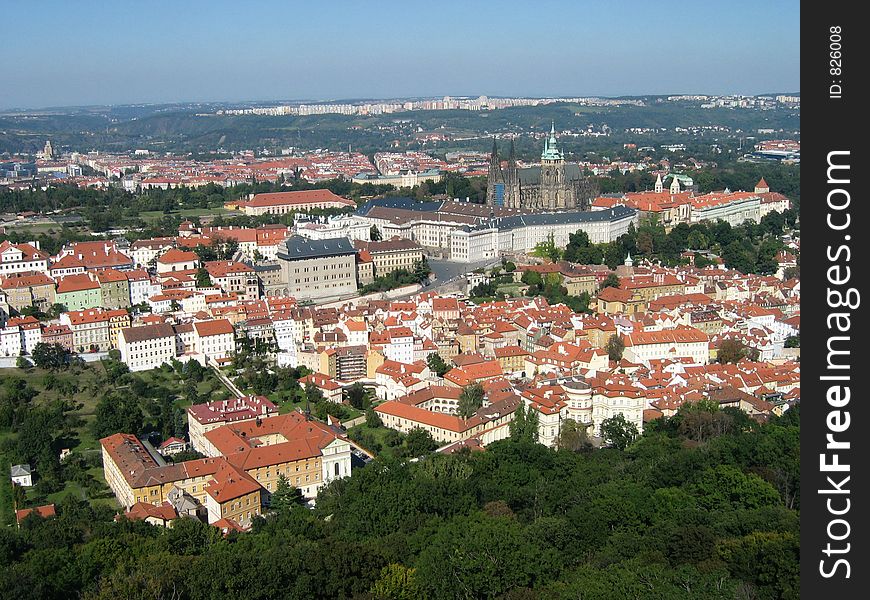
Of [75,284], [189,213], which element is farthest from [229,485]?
[189,213]

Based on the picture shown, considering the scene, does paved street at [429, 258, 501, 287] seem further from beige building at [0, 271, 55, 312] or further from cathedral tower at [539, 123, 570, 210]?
beige building at [0, 271, 55, 312]

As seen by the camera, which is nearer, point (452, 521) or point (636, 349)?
point (452, 521)

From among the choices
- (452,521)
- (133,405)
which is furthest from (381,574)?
(133,405)

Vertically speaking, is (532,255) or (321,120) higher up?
(321,120)

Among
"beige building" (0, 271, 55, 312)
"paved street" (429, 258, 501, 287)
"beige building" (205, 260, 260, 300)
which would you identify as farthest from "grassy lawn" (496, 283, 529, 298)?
"beige building" (0, 271, 55, 312)

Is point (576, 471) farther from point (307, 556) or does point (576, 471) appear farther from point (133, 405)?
point (133, 405)

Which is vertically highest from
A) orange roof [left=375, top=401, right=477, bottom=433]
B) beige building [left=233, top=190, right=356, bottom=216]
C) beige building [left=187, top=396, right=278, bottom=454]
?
beige building [left=233, top=190, right=356, bottom=216]

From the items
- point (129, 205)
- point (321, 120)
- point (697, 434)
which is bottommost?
point (697, 434)

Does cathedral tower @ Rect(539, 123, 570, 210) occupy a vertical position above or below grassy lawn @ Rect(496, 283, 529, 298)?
above
